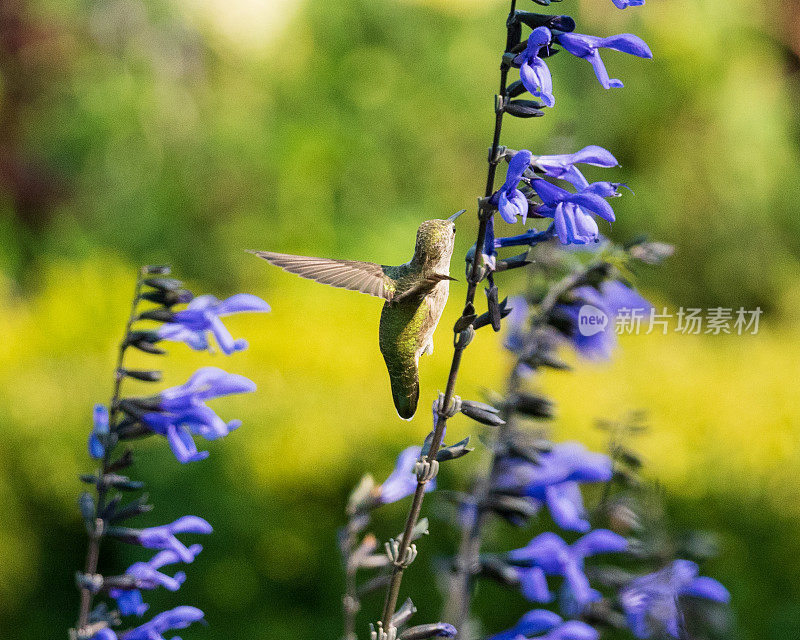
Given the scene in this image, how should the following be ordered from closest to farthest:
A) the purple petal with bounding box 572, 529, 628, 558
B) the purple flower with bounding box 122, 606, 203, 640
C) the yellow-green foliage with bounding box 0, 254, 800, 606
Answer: the purple flower with bounding box 122, 606, 203, 640 < the purple petal with bounding box 572, 529, 628, 558 < the yellow-green foliage with bounding box 0, 254, 800, 606

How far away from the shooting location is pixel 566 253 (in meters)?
1.60

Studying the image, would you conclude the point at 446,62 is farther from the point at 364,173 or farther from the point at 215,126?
the point at 215,126

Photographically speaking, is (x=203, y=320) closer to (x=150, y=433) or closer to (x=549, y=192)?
(x=150, y=433)

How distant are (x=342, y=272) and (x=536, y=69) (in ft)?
0.91

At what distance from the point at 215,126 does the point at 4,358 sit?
2.92 metres

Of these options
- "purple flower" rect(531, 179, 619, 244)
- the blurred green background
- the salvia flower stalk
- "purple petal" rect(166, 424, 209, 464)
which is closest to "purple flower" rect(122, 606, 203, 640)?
the salvia flower stalk

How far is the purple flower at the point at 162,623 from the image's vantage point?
1.07 m

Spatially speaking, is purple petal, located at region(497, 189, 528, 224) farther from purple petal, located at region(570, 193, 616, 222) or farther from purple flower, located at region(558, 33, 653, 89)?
purple flower, located at region(558, 33, 653, 89)

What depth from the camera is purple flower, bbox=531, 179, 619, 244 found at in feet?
2.62

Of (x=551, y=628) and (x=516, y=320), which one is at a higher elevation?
(x=516, y=320)

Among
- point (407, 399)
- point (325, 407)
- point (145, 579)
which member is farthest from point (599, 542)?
point (325, 407)

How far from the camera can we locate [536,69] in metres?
0.83

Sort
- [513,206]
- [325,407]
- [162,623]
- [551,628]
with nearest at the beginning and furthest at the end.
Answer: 1. [513,206]
2. [162,623]
3. [551,628]
4. [325,407]
